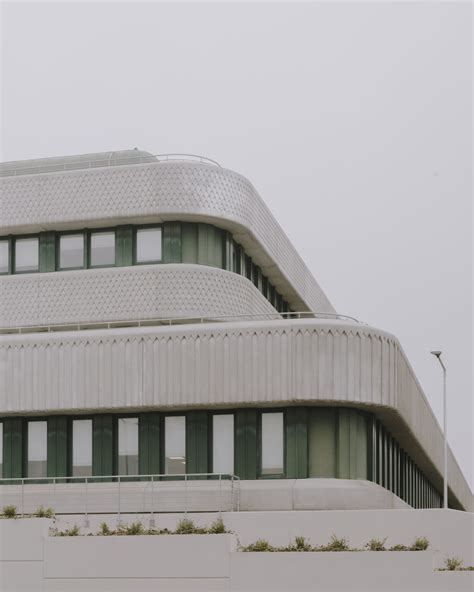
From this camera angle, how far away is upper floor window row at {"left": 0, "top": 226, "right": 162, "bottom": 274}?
156 ft

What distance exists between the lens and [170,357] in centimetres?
4169

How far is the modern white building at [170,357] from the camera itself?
40.6 meters

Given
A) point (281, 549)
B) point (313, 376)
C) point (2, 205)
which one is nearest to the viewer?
point (281, 549)

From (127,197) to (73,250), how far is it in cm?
313

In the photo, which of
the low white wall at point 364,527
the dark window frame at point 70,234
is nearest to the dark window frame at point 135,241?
the dark window frame at point 70,234

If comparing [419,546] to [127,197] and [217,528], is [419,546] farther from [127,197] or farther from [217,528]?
[127,197]

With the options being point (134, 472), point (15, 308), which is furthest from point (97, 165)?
point (134, 472)

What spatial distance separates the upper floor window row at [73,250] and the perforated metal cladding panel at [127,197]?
0.62 metres

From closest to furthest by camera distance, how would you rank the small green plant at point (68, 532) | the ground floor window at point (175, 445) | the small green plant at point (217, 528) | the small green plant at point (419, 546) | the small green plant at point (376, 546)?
the small green plant at point (376, 546)
the small green plant at point (419, 546)
the small green plant at point (217, 528)
the small green plant at point (68, 532)
the ground floor window at point (175, 445)

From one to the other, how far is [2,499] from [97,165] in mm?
14406

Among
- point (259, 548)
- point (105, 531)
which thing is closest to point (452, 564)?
point (259, 548)

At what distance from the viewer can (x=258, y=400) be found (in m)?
40.5

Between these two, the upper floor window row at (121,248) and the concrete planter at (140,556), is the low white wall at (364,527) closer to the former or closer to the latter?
the concrete planter at (140,556)

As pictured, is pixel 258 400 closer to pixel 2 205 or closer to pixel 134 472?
pixel 134 472
